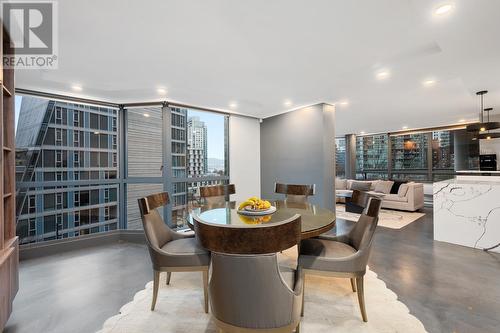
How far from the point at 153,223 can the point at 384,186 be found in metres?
6.52

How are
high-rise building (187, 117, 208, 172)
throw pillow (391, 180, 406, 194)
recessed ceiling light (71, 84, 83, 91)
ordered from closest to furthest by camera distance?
recessed ceiling light (71, 84, 83, 91), high-rise building (187, 117, 208, 172), throw pillow (391, 180, 406, 194)

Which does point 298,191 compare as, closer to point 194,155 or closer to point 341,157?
point 194,155

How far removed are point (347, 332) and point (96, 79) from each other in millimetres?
3961

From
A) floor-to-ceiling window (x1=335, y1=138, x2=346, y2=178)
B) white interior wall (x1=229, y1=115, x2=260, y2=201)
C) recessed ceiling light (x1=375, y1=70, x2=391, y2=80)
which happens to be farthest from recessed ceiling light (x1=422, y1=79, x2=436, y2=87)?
floor-to-ceiling window (x1=335, y1=138, x2=346, y2=178)

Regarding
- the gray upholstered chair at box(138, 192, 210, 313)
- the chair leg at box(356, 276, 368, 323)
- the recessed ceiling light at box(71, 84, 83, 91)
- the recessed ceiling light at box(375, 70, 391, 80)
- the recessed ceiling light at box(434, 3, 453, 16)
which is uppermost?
the recessed ceiling light at box(375, 70, 391, 80)

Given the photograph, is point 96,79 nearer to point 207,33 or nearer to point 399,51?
point 207,33

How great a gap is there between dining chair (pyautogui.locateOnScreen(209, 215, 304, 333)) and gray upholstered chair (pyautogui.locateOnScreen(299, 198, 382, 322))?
587 mm

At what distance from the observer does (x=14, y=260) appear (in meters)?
1.94

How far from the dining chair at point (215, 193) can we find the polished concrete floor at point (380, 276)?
119 centimetres

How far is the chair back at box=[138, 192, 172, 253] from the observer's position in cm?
206

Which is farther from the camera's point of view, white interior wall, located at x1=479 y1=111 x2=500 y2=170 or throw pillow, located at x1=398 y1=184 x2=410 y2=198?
throw pillow, located at x1=398 y1=184 x2=410 y2=198

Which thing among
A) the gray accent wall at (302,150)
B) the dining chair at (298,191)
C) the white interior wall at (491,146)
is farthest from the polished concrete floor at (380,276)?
the white interior wall at (491,146)

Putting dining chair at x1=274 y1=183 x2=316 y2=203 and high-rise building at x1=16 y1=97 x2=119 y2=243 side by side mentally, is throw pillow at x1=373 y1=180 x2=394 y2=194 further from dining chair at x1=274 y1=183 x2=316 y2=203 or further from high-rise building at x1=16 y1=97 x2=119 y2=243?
high-rise building at x1=16 y1=97 x2=119 y2=243

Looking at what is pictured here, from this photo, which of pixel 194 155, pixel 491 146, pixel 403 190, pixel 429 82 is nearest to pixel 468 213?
pixel 429 82
